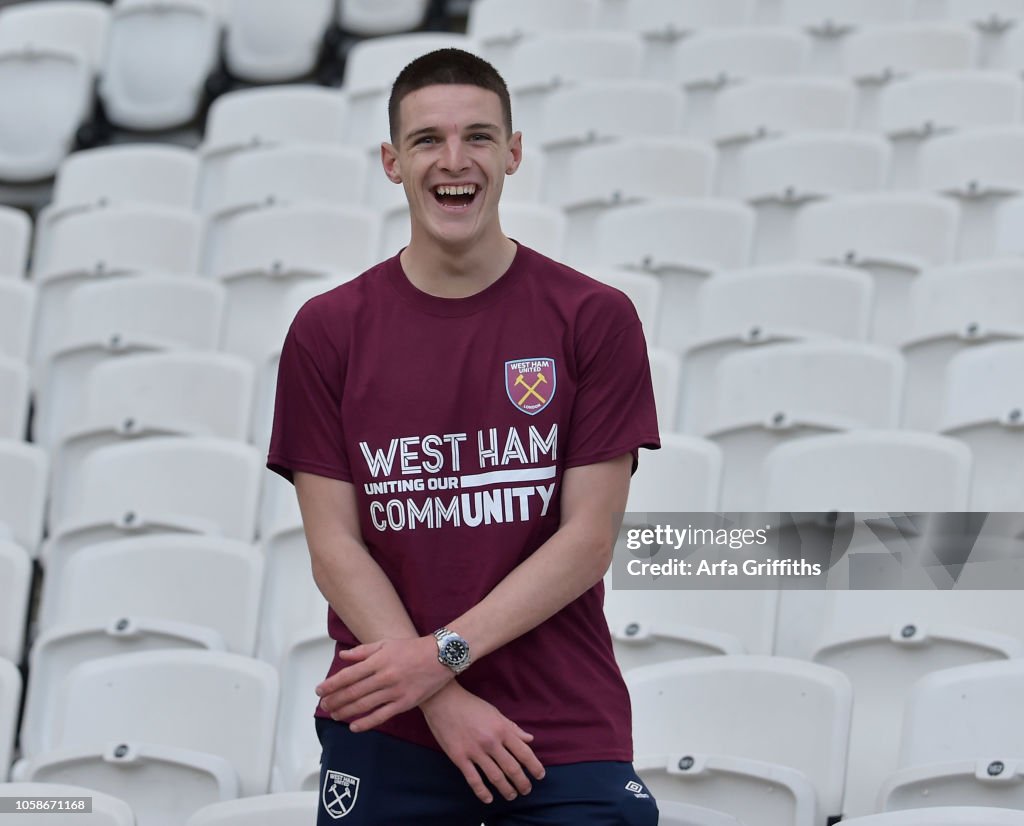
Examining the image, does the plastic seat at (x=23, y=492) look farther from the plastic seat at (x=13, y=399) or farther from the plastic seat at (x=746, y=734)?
the plastic seat at (x=746, y=734)

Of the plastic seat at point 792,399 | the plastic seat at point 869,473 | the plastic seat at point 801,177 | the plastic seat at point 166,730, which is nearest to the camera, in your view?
the plastic seat at point 166,730

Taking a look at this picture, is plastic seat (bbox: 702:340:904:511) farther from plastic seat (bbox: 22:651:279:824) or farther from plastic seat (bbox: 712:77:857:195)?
plastic seat (bbox: 712:77:857:195)

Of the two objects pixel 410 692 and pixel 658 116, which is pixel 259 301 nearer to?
pixel 658 116

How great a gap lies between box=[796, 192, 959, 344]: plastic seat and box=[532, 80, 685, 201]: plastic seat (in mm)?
1306

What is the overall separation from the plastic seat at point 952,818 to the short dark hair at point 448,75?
105 cm

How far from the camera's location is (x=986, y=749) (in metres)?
2.60

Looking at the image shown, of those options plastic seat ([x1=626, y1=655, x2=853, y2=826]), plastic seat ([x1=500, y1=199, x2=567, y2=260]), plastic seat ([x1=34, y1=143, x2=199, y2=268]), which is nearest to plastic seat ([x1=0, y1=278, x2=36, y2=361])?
plastic seat ([x1=34, y1=143, x2=199, y2=268])

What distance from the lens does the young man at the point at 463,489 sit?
1.80 m

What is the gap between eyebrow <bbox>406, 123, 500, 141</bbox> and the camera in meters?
1.89

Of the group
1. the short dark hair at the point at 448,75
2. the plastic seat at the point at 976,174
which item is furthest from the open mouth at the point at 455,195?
the plastic seat at the point at 976,174

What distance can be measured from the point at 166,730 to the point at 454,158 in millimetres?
1657

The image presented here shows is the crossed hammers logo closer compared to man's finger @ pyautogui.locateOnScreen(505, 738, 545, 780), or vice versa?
man's finger @ pyautogui.locateOnScreen(505, 738, 545, 780)

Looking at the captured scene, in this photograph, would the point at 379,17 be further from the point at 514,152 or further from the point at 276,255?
the point at 514,152

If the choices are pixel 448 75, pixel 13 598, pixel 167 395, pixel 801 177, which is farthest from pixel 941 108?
pixel 448 75
